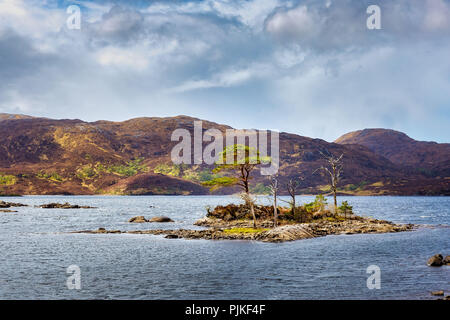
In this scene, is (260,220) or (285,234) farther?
(260,220)

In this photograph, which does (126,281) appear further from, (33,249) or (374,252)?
(374,252)

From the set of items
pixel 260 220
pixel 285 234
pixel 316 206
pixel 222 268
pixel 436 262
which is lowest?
pixel 222 268

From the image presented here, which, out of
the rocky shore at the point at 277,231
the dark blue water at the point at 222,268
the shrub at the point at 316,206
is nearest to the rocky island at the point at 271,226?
the rocky shore at the point at 277,231

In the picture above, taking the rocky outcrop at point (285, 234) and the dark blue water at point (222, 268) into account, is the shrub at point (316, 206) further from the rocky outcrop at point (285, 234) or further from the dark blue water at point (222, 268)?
the dark blue water at point (222, 268)

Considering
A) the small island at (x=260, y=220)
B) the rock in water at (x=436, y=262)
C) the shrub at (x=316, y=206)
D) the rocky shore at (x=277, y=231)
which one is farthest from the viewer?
the shrub at (x=316, y=206)

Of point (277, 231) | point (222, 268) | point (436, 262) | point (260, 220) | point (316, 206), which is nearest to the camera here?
point (436, 262)

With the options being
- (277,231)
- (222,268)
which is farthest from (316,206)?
(222,268)

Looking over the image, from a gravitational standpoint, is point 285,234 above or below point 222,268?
above

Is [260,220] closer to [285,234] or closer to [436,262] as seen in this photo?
[285,234]

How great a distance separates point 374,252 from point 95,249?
100 feet

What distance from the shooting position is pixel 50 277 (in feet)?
100

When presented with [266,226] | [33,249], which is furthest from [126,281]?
[266,226]

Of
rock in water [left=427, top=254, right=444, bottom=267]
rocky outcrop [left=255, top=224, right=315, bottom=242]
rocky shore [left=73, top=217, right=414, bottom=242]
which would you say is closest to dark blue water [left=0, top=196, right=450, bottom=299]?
rock in water [left=427, top=254, right=444, bottom=267]
